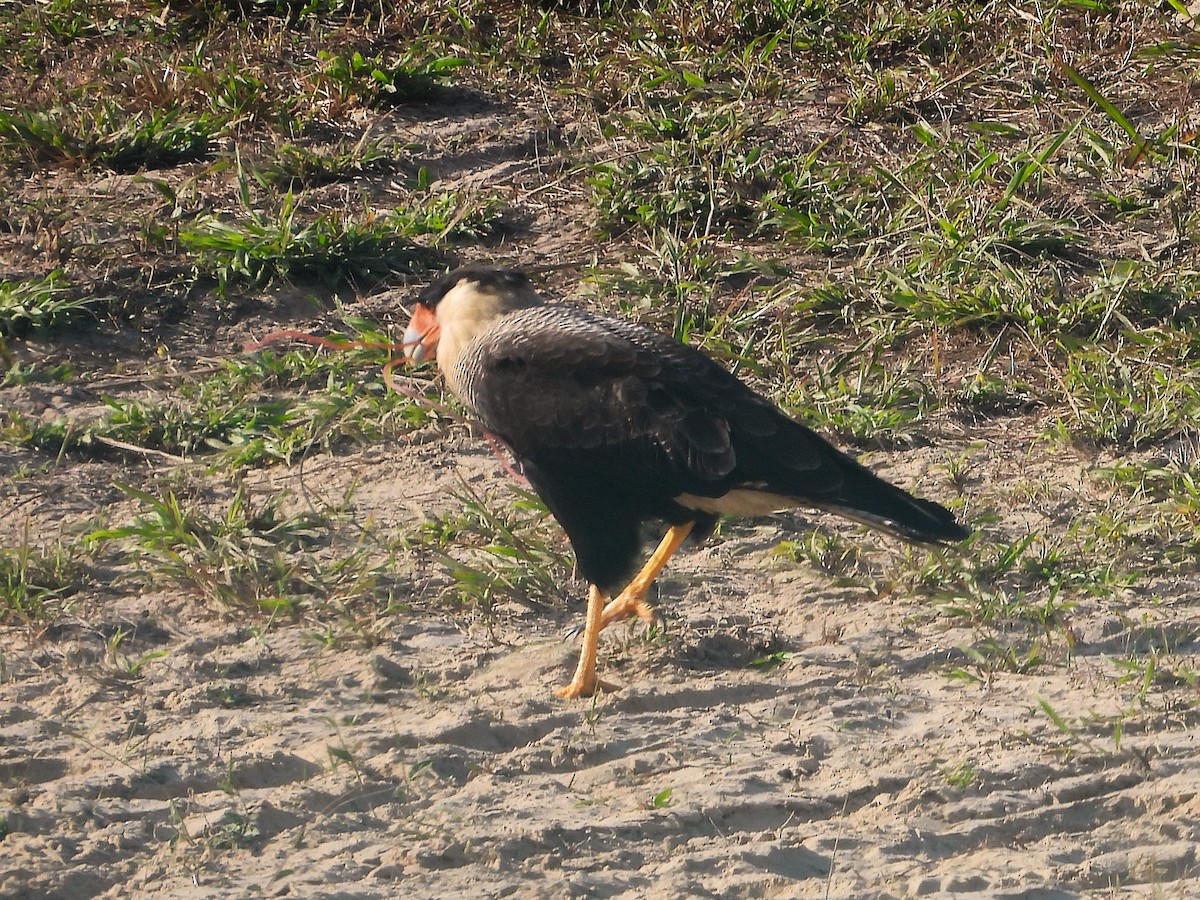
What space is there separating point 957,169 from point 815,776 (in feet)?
12.0

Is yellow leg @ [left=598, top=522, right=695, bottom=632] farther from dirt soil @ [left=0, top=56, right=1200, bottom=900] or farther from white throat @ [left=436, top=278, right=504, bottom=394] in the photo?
white throat @ [left=436, top=278, right=504, bottom=394]

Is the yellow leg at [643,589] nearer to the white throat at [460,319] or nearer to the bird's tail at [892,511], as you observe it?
the bird's tail at [892,511]

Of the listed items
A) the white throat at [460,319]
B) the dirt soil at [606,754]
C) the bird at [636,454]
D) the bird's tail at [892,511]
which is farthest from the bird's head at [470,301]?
the bird's tail at [892,511]

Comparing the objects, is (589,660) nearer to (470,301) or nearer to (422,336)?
(470,301)

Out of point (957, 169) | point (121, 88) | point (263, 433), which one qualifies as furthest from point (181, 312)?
point (957, 169)

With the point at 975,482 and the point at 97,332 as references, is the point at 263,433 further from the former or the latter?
the point at 975,482

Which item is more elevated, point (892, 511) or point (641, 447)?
point (641, 447)

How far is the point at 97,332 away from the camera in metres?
5.63

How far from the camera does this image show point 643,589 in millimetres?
4160

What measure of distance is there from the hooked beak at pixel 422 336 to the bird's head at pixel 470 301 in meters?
0.03

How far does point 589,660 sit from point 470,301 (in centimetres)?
115

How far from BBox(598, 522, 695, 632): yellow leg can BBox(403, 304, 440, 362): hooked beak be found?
959 millimetres

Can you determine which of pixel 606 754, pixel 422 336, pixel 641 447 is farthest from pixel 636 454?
pixel 422 336

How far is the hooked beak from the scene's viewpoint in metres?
4.59
